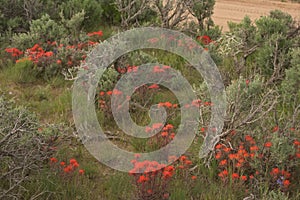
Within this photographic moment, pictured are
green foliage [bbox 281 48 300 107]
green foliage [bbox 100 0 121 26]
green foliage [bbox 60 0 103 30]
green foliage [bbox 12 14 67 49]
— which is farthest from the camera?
green foliage [bbox 100 0 121 26]

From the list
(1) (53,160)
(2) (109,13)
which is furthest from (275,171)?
(2) (109,13)

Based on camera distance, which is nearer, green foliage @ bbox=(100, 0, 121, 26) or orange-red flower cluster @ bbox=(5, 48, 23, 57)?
orange-red flower cluster @ bbox=(5, 48, 23, 57)

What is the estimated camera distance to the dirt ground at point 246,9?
41.3ft

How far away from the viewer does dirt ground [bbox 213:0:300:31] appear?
495 inches

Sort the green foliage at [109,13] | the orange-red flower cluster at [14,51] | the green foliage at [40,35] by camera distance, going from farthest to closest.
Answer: the green foliage at [109,13]
the green foliage at [40,35]
the orange-red flower cluster at [14,51]

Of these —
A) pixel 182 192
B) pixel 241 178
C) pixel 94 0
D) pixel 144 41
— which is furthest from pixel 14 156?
pixel 94 0

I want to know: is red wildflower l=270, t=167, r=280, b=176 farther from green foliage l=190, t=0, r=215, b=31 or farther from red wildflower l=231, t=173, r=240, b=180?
green foliage l=190, t=0, r=215, b=31

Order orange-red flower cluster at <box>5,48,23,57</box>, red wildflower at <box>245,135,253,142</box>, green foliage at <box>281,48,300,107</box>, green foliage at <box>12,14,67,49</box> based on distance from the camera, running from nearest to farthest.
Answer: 1. red wildflower at <box>245,135,253,142</box>
2. green foliage at <box>281,48,300,107</box>
3. orange-red flower cluster at <box>5,48,23,57</box>
4. green foliage at <box>12,14,67,49</box>

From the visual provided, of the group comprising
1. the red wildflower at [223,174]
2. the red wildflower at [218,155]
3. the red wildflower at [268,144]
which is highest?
the red wildflower at [268,144]

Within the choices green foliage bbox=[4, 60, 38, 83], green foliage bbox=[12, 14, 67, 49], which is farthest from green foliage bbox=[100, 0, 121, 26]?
green foliage bbox=[4, 60, 38, 83]

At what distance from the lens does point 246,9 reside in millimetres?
13609

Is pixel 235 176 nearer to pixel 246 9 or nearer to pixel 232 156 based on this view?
pixel 232 156

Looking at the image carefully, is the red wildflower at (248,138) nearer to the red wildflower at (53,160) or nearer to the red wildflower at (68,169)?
the red wildflower at (68,169)

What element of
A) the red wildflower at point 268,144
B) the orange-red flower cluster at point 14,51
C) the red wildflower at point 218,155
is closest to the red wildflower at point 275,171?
the red wildflower at point 268,144
